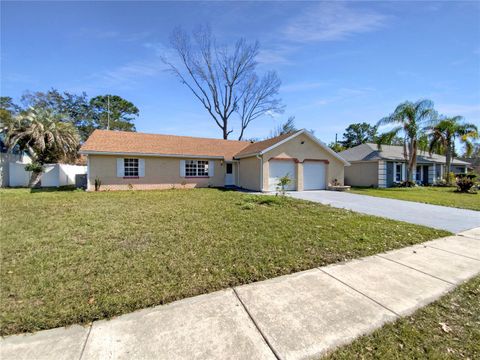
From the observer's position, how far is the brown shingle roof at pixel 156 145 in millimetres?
15347

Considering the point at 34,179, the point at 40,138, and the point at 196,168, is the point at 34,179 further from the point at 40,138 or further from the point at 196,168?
the point at 196,168

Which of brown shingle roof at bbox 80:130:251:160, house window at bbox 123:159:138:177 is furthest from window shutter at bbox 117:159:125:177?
brown shingle roof at bbox 80:130:251:160

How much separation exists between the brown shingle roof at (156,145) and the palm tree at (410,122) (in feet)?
44.8

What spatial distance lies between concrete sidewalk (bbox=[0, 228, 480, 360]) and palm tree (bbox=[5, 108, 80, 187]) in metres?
19.5

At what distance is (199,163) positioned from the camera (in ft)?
59.1

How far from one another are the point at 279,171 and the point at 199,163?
6606 mm

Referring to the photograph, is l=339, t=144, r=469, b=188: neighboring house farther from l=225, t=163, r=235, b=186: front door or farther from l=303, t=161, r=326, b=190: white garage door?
l=225, t=163, r=235, b=186: front door

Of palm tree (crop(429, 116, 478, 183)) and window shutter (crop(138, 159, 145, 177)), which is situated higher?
palm tree (crop(429, 116, 478, 183))

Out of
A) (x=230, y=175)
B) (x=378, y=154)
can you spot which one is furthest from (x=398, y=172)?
(x=230, y=175)

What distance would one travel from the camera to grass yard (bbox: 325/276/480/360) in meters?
2.14

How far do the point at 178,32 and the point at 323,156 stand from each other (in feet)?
72.7

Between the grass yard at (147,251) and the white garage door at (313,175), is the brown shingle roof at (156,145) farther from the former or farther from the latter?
the grass yard at (147,251)

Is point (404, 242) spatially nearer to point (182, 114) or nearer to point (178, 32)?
point (182, 114)

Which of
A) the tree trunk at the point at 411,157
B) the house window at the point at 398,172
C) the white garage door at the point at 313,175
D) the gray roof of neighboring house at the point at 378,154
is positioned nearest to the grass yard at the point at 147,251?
the white garage door at the point at 313,175
